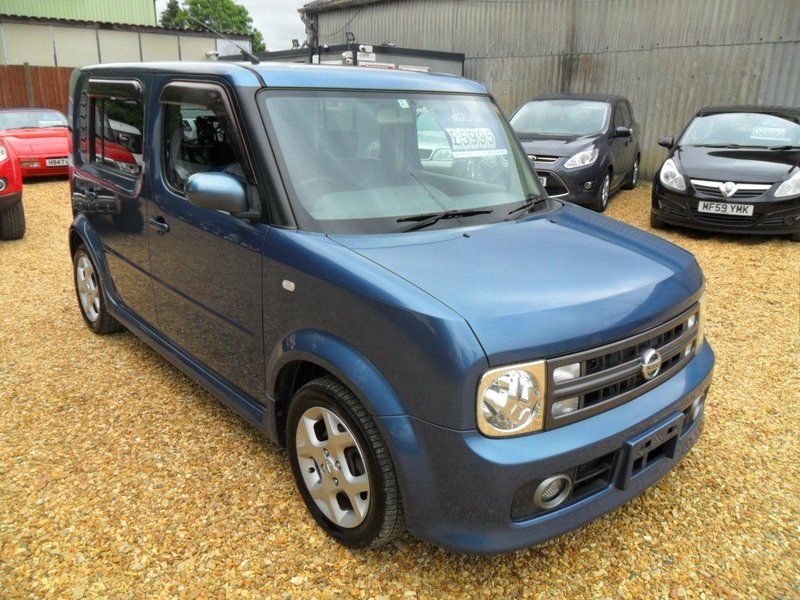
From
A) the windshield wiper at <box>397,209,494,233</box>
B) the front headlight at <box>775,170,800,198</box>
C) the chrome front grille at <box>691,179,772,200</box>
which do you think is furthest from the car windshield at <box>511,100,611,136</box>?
the windshield wiper at <box>397,209,494,233</box>

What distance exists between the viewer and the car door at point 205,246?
103 inches

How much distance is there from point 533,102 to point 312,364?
28.9ft

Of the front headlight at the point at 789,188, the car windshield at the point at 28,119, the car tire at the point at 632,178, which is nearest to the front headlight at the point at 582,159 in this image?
the front headlight at the point at 789,188

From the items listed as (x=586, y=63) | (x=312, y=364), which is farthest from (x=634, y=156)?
(x=312, y=364)

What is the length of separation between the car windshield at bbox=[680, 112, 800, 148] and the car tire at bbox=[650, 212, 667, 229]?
1.17 metres

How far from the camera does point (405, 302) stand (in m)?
1.96

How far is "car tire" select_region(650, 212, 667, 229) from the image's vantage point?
7980 millimetres

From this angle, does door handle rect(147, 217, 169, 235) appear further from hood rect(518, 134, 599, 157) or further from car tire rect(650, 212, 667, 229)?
car tire rect(650, 212, 667, 229)

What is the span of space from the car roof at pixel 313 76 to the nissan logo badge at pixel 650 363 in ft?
5.69

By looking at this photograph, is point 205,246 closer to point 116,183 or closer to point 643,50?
point 116,183

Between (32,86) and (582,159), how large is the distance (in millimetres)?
17455

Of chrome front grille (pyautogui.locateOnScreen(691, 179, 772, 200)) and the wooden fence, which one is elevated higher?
the wooden fence

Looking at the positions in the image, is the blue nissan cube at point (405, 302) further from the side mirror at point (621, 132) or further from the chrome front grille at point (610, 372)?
the side mirror at point (621, 132)

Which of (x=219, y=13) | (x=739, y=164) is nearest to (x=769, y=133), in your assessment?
(x=739, y=164)
